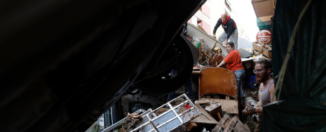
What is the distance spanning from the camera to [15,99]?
78 cm

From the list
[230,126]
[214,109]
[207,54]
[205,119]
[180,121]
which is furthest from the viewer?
[207,54]

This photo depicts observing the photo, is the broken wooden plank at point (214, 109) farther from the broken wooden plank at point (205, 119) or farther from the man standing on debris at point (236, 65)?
the man standing on debris at point (236, 65)

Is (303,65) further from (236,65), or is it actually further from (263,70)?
(236,65)

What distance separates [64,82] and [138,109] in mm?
5331

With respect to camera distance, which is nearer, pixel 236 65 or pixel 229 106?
pixel 229 106

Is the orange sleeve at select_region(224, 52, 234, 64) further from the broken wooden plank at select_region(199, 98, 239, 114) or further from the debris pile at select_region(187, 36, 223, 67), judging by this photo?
the debris pile at select_region(187, 36, 223, 67)

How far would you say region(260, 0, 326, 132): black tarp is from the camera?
Result: 4.36 feet

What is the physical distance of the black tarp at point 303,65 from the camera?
4.36ft

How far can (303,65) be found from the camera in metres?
1.42

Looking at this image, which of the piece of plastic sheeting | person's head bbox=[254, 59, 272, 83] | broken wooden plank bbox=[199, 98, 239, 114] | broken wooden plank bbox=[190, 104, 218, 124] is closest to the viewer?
the piece of plastic sheeting

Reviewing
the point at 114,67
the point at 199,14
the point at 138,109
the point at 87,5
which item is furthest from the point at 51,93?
the point at 199,14

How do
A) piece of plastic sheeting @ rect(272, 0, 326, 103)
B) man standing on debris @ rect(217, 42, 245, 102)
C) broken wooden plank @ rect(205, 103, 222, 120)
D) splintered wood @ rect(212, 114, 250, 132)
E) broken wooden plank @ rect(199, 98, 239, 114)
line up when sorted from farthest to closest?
1. man standing on debris @ rect(217, 42, 245, 102)
2. broken wooden plank @ rect(199, 98, 239, 114)
3. broken wooden plank @ rect(205, 103, 222, 120)
4. splintered wood @ rect(212, 114, 250, 132)
5. piece of plastic sheeting @ rect(272, 0, 326, 103)

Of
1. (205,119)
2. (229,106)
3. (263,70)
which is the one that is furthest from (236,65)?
(263,70)

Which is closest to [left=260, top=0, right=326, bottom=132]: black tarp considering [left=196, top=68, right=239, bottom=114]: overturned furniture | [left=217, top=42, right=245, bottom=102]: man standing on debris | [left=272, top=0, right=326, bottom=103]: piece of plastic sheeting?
[left=272, top=0, right=326, bottom=103]: piece of plastic sheeting
